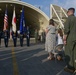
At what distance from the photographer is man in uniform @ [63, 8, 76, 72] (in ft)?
25.8

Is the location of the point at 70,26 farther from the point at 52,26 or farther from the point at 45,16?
the point at 45,16

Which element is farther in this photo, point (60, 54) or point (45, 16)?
point (45, 16)

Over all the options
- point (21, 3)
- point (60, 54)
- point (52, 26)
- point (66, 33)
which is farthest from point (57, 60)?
point (21, 3)

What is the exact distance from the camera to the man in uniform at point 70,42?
25.8 feet

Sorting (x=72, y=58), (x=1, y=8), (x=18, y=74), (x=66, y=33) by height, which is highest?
(x=1, y=8)

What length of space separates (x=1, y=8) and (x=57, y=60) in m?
39.4

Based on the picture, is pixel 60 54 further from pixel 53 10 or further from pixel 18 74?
pixel 53 10

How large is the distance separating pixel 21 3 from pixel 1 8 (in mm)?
5025

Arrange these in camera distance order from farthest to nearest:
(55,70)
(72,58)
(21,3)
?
(21,3) < (55,70) < (72,58)

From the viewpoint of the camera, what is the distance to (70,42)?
8.02 meters

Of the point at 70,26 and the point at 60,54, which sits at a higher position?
the point at 70,26

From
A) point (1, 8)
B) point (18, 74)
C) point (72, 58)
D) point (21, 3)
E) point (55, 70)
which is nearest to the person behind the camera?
point (72, 58)

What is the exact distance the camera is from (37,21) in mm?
53719

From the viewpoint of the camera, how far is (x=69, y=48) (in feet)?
26.2
